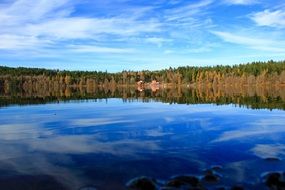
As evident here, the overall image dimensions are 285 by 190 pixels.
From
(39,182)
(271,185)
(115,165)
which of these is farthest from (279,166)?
(39,182)

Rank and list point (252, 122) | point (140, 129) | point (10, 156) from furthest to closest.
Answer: point (252, 122) < point (140, 129) < point (10, 156)

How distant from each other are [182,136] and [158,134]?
1.95 meters

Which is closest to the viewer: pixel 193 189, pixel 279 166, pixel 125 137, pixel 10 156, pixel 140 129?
pixel 193 189

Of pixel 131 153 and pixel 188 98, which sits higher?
pixel 188 98

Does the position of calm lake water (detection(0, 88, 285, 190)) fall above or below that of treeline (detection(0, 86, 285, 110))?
below

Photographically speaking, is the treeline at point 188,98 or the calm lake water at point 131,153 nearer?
the calm lake water at point 131,153

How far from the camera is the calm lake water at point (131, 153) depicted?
630 inches

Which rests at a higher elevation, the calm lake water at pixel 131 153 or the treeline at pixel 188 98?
the treeline at pixel 188 98

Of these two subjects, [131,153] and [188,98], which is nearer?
[131,153]

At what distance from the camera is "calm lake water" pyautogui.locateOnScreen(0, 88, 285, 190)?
52.5 ft

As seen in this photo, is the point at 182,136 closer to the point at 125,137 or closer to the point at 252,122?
the point at 125,137

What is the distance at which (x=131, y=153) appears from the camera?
21469 mm

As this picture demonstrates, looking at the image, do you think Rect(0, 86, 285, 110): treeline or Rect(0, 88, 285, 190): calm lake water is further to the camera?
Rect(0, 86, 285, 110): treeline

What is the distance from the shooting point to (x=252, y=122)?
1428 inches
